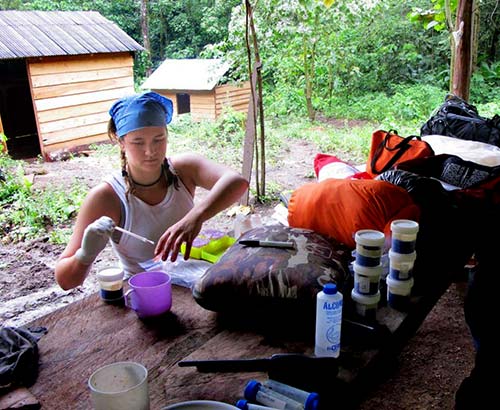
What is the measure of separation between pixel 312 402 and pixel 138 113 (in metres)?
1.33

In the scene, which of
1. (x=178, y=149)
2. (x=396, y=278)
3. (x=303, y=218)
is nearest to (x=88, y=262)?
(x=303, y=218)

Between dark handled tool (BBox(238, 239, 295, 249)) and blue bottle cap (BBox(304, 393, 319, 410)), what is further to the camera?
dark handled tool (BBox(238, 239, 295, 249))

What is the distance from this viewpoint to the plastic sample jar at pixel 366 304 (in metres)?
1.30

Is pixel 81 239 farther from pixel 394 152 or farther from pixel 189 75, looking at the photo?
pixel 189 75

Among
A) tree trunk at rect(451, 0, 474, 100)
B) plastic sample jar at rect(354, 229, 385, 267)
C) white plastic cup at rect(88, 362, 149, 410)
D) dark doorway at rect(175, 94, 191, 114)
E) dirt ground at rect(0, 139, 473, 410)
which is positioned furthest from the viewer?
dark doorway at rect(175, 94, 191, 114)

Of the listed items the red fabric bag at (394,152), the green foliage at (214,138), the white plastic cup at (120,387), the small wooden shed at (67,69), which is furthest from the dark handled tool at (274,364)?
the small wooden shed at (67,69)

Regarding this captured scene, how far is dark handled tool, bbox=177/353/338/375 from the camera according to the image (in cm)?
102

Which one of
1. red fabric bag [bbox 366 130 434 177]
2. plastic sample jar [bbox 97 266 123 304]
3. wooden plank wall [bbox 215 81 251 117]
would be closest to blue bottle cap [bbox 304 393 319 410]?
plastic sample jar [bbox 97 266 123 304]

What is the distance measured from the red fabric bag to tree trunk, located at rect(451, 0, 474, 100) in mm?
1616

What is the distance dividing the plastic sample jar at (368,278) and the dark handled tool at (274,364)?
1.05 ft

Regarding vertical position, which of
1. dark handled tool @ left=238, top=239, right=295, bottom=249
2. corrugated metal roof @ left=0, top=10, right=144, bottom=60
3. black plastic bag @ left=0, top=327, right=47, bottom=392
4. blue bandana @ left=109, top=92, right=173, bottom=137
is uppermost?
corrugated metal roof @ left=0, top=10, right=144, bottom=60

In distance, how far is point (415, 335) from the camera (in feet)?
9.66

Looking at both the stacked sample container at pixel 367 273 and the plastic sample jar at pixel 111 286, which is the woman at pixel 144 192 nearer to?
the plastic sample jar at pixel 111 286

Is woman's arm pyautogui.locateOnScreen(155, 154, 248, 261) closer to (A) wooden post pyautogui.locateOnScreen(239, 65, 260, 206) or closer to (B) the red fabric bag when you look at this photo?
(B) the red fabric bag
